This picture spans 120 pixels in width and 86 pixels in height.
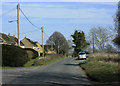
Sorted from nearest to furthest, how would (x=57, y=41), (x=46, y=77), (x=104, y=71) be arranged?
(x=46, y=77)
(x=104, y=71)
(x=57, y=41)

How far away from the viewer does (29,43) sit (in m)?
85.9

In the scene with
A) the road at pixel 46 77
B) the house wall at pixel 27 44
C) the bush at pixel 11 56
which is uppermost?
the house wall at pixel 27 44

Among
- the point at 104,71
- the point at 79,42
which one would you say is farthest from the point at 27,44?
the point at 104,71

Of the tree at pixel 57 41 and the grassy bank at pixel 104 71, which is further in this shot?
A: the tree at pixel 57 41

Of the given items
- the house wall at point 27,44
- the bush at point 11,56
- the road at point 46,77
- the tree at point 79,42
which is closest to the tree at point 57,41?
the tree at point 79,42

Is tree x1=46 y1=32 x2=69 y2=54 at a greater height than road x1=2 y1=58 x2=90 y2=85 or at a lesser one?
greater

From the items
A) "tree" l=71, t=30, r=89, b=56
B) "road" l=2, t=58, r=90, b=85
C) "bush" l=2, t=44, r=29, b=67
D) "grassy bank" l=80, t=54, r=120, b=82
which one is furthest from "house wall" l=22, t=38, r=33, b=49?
"road" l=2, t=58, r=90, b=85

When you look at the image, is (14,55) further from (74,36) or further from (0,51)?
(74,36)

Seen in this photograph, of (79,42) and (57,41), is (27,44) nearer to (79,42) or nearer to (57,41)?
(57,41)

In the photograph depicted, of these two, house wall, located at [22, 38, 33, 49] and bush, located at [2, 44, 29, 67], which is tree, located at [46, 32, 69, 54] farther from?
bush, located at [2, 44, 29, 67]

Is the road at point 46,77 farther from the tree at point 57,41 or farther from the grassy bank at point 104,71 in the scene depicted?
the tree at point 57,41

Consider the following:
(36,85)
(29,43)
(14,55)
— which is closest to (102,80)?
(36,85)

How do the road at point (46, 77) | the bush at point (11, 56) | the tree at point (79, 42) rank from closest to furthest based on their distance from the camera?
the road at point (46, 77), the bush at point (11, 56), the tree at point (79, 42)

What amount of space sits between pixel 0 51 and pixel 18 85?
47.7 ft
